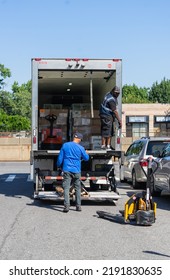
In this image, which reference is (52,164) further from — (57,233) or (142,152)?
(57,233)

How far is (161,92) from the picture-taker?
360 ft

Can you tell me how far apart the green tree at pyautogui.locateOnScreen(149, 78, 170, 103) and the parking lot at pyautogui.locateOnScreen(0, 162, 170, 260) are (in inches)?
3735

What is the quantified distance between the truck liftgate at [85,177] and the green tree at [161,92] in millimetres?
92498

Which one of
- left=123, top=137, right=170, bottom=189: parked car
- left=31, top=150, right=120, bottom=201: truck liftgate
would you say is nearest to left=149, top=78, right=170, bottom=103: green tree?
left=123, top=137, right=170, bottom=189: parked car

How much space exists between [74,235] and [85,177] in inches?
180

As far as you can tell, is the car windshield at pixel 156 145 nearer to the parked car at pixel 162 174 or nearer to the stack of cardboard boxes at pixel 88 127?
the parked car at pixel 162 174

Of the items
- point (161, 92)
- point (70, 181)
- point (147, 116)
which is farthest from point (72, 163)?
point (161, 92)

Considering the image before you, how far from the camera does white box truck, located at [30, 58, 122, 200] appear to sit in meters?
14.1

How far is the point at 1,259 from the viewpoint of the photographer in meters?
7.44

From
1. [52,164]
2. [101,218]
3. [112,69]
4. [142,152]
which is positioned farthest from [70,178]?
[142,152]

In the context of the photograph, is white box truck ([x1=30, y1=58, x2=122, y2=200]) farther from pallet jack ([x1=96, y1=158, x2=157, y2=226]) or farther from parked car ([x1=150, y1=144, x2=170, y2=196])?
pallet jack ([x1=96, y1=158, x2=157, y2=226])

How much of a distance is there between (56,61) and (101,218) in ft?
15.5

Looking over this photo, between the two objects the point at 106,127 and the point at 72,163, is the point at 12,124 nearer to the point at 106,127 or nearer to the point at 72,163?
the point at 106,127

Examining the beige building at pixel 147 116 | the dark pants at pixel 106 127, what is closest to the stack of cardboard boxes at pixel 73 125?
the dark pants at pixel 106 127
